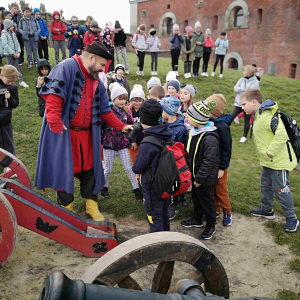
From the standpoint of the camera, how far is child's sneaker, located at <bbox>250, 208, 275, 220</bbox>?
12.4ft

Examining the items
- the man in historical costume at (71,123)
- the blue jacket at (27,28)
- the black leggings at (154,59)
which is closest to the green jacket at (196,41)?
the black leggings at (154,59)

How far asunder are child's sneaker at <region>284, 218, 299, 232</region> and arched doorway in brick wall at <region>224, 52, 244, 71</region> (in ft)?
71.2

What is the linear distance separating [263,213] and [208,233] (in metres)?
0.99

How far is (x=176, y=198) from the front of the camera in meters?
3.99

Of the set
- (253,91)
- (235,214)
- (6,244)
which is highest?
(253,91)

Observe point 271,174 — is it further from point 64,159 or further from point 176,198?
point 64,159

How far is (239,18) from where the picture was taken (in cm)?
2358

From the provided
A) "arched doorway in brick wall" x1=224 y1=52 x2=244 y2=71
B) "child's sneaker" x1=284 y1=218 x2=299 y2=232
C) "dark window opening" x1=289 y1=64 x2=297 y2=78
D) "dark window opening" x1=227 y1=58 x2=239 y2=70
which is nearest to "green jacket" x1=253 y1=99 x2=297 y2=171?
"child's sneaker" x1=284 y1=218 x2=299 y2=232

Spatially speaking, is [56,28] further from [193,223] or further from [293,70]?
[293,70]

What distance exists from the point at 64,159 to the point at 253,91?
2.25 meters

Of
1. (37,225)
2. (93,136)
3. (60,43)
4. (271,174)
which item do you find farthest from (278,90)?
(37,225)

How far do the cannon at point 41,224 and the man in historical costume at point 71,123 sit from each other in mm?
405

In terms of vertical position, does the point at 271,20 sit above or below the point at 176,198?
above

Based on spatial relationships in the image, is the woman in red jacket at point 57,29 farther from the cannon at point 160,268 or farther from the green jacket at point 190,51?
the cannon at point 160,268
